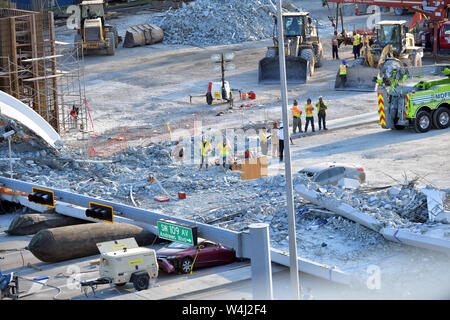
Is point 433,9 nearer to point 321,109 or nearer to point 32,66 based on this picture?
point 321,109

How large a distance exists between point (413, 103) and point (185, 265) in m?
14.4

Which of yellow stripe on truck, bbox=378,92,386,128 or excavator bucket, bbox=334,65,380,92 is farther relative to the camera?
excavator bucket, bbox=334,65,380,92

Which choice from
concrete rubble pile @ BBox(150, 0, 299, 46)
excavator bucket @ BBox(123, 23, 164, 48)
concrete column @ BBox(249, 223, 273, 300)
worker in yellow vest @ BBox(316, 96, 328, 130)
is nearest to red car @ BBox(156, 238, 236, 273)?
concrete column @ BBox(249, 223, 273, 300)

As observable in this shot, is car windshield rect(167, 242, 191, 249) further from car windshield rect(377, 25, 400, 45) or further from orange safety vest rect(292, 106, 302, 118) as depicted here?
car windshield rect(377, 25, 400, 45)

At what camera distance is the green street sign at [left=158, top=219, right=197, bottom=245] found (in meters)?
16.7

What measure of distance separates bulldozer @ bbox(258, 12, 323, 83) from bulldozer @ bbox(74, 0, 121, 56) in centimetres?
1252

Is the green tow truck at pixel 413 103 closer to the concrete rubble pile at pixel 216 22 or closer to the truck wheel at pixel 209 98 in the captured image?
the truck wheel at pixel 209 98

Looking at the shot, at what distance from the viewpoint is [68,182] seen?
27172 millimetres

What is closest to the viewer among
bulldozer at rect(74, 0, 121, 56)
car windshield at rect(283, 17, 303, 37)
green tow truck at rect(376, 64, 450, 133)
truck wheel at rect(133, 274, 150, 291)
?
truck wheel at rect(133, 274, 150, 291)

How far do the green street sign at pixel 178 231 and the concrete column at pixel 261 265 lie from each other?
7.42ft

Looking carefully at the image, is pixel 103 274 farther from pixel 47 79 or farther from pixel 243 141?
pixel 47 79

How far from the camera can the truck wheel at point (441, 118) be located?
103 feet

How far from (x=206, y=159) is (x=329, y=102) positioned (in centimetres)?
1157

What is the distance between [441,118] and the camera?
31.5 metres
